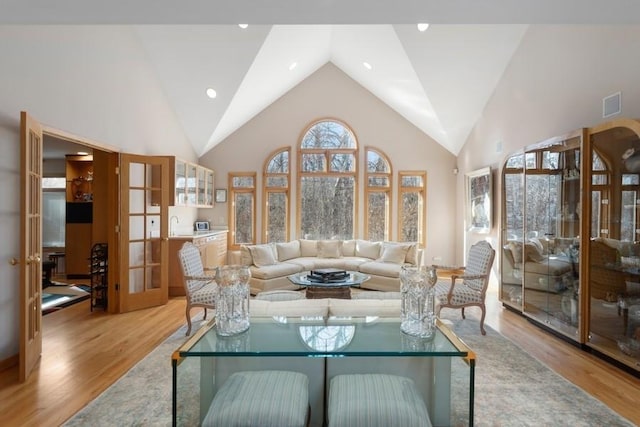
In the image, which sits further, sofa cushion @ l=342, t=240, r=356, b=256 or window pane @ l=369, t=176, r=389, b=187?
window pane @ l=369, t=176, r=389, b=187

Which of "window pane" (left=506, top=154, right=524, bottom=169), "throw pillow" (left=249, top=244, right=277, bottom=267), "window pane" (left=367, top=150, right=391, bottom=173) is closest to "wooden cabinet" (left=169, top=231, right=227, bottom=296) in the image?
"throw pillow" (left=249, top=244, right=277, bottom=267)

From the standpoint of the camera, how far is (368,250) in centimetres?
641

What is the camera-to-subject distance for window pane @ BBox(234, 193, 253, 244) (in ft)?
24.9

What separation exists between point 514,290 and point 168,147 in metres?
5.71

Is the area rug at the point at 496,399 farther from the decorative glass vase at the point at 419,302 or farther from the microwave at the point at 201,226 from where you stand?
the microwave at the point at 201,226

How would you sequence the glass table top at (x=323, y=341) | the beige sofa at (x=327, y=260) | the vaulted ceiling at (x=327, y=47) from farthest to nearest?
1. the beige sofa at (x=327, y=260)
2. the vaulted ceiling at (x=327, y=47)
3. the glass table top at (x=323, y=341)

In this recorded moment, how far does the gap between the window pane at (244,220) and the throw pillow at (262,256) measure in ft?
6.18

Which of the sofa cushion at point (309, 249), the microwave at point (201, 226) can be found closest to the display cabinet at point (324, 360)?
the sofa cushion at point (309, 249)

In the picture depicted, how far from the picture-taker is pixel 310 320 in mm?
2184

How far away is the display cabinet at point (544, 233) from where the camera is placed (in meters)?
3.66

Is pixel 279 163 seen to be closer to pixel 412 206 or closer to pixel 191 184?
pixel 191 184

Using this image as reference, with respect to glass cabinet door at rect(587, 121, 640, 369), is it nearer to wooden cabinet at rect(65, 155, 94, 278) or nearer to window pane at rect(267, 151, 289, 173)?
window pane at rect(267, 151, 289, 173)

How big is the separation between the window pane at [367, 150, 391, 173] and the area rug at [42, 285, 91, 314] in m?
→ 5.53

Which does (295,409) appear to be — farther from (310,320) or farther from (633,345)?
(633,345)
